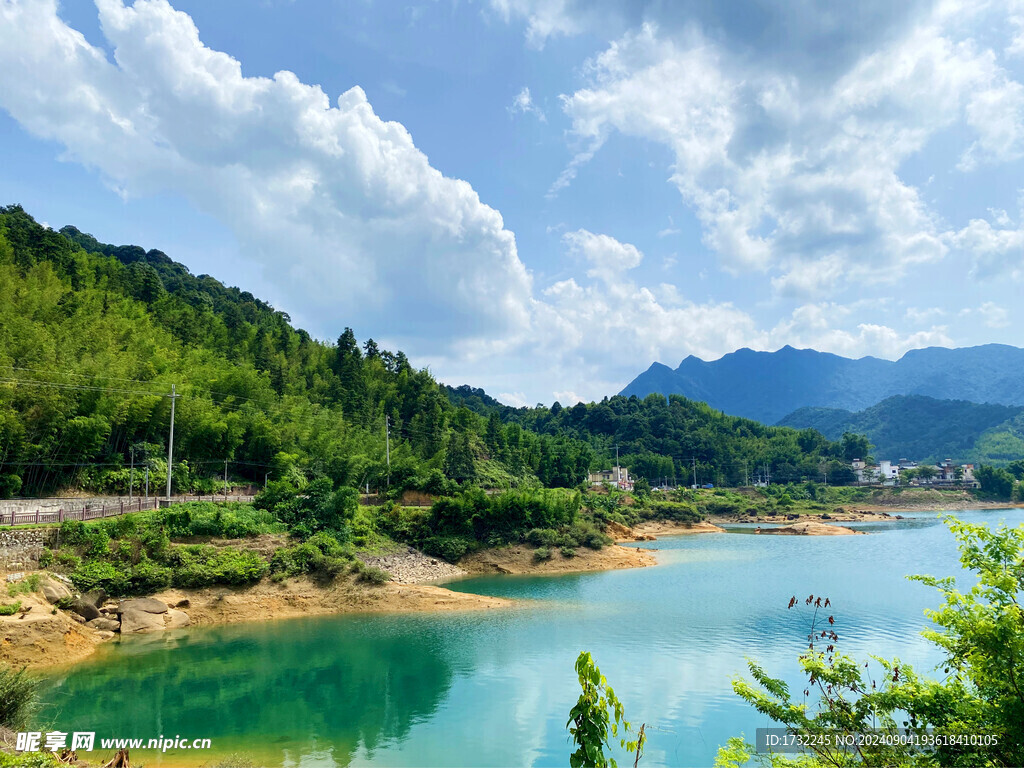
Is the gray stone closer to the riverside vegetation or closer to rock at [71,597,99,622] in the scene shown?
rock at [71,597,99,622]

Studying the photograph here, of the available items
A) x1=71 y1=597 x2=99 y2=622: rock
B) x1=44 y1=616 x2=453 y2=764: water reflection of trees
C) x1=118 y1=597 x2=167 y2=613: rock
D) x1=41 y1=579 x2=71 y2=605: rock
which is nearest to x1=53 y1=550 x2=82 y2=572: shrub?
x1=41 y1=579 x2=71 y2=605: rock

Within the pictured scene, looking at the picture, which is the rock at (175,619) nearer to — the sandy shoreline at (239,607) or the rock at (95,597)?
the sandy shoreline at (239,607)

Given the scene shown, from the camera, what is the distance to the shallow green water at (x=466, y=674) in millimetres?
12828

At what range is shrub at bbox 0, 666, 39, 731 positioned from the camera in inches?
371

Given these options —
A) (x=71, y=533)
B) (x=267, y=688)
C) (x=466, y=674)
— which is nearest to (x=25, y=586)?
(x=71, y=533)

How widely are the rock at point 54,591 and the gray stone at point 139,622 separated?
1938 mm

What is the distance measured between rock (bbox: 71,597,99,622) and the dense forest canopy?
355 inches

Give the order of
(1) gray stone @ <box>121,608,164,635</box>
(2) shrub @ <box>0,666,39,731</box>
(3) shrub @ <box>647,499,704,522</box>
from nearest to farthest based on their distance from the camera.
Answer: (2) shrub @ <box>0,666,39,731</box>, (1) gray stone @ <box>121,608,164,635</box>, (3) shrub @ <box>647,499,704,522</box>

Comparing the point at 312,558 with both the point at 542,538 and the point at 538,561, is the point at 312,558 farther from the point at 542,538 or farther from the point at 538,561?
the point at 542,538

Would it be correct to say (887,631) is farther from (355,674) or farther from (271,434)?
(271,434)

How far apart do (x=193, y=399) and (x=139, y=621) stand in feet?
53.6

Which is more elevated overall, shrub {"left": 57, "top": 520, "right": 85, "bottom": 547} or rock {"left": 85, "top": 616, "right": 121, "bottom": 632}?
shrub {"left": 57, "top": 520, "right": 85, "bottom": 547}

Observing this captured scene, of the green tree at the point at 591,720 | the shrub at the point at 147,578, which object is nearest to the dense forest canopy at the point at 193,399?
the shrub at the point at 147,578

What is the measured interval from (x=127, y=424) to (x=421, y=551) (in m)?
18.0
